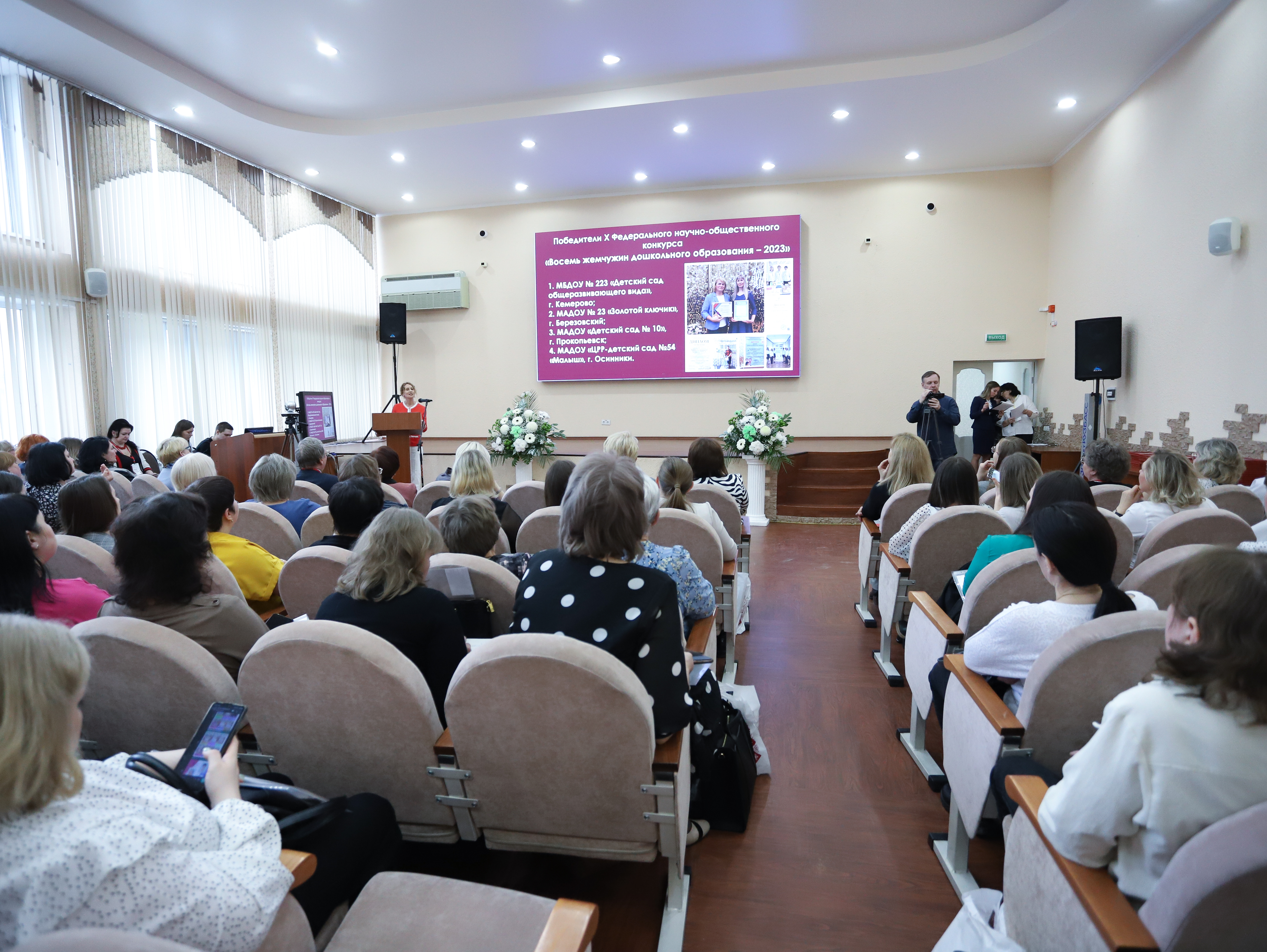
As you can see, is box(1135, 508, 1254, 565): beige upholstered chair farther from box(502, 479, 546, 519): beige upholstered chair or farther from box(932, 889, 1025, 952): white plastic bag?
box(502, 479, 546, 519): beige upholstered chair

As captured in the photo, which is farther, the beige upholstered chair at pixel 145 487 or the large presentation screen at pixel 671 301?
the large presentation screen at pixel 671 301

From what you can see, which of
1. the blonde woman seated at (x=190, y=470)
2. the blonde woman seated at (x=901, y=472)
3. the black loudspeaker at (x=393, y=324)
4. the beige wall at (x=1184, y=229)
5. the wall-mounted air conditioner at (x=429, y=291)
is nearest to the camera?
the blonde woman seated at (x=190, y=470)

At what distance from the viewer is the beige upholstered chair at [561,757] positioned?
4.50ft

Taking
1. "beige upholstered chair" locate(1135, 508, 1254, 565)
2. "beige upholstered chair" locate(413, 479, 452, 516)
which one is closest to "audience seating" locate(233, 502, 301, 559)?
"beige upholstered chair" locate(413, 479, 452, 516)

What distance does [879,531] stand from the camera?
3826 mm

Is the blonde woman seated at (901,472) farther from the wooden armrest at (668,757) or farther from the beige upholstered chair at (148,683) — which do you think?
the beige upholstered chair at (148,683)

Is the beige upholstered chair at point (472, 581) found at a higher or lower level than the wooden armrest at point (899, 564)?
higher

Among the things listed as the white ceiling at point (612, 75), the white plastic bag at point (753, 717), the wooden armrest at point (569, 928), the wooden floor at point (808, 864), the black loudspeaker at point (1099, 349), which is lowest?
the wooden floor at point (808, 864)

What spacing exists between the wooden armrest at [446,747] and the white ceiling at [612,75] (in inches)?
220

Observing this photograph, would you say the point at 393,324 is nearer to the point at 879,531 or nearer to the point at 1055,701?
the point at 879,531

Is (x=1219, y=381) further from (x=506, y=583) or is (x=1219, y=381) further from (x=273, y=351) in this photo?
(x=273, y=351)

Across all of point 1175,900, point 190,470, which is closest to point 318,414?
point 190,470

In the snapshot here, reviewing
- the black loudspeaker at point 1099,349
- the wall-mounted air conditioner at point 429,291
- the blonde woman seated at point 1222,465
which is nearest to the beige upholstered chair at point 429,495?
the blonde woman seated at point 1222,465

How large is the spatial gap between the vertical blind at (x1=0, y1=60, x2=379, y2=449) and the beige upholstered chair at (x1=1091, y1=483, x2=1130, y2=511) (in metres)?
7.85
